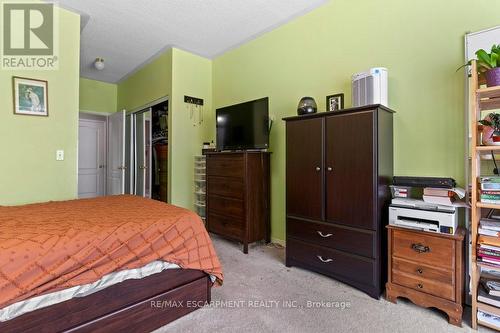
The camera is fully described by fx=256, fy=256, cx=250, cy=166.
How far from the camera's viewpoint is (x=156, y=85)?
13.4ft

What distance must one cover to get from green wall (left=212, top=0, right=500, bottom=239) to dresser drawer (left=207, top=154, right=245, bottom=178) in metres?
0.52

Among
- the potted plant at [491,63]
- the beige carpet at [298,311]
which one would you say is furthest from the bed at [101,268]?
the potted plant at [491,63]

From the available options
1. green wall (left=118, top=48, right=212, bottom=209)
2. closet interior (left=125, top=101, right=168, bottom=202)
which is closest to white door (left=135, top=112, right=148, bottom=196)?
closet interior (left=125, top=101, right=168, bottom=202)

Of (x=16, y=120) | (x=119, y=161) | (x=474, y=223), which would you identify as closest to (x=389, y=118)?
(x=474, y=223)

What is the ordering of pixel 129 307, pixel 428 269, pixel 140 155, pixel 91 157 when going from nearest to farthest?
pixel 129 307 < pixel 428 269 < pixel 140 155 < pixel 91 157

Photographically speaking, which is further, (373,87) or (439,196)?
(373,87)

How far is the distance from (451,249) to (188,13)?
10.6ft

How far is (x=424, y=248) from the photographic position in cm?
178

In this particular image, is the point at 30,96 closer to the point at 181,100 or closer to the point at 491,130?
the point at 181,100

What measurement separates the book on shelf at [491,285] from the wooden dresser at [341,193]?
1.97 feet

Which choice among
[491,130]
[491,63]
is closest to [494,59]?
[491,63]

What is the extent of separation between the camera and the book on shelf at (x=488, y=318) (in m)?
1.54

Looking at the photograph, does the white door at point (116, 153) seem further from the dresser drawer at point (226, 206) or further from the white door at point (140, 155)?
the dresser drawer at point (226, 206)

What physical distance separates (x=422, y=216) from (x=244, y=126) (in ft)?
6.75
